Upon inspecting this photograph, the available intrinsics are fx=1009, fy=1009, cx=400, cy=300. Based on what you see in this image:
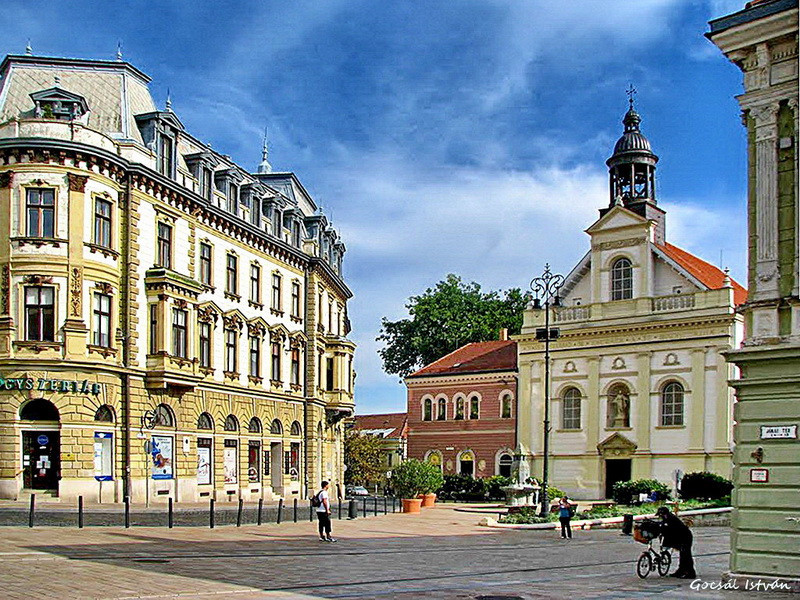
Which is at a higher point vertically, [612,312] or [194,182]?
[194,182]

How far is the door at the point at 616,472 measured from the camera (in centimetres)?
5878

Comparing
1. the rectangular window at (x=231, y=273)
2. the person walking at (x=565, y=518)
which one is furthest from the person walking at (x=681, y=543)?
the rectangular window at (x=231, y=273)

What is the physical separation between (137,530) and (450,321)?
59243 mm

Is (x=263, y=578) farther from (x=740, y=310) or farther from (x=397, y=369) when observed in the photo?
(x=397, y=369)

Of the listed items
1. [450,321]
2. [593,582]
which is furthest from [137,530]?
[450,321]

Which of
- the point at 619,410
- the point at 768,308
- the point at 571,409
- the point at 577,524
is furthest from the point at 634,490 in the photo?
the point at 768,308

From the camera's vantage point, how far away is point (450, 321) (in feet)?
280

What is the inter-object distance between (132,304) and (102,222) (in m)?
3.36

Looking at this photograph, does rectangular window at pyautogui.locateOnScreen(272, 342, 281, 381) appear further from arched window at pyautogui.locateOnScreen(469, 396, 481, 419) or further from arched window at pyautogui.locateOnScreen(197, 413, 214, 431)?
arched window at pyautogui.locateOnScreen(469, 396, 481, 419)

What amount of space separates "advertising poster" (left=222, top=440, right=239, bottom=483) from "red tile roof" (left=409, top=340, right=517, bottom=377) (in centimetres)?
2696

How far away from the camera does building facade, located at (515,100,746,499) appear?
5562 cm

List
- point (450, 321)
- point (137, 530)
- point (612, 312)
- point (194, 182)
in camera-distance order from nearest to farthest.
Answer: point (137, 530) → point (194, 182) → point (612, 312) → point (450, 321)

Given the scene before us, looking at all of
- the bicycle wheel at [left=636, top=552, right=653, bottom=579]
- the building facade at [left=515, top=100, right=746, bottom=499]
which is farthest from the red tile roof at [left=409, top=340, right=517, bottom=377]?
the bicycle wheel at [left=636, top=552, right=653, bottom=579]

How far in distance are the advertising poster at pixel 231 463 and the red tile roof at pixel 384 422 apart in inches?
1770
